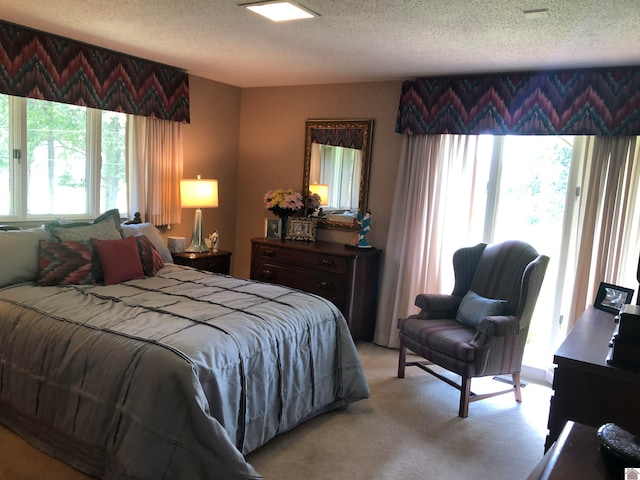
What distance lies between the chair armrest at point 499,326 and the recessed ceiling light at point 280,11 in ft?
7.04

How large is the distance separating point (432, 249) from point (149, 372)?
2770 mm

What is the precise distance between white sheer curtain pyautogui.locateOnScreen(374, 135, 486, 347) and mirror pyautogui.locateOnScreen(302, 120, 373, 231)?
15.4 inches

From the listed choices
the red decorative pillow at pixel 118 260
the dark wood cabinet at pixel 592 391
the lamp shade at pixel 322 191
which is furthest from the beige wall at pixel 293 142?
the dark wood cabinet at pixel 592 391

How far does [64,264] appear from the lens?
123 inches

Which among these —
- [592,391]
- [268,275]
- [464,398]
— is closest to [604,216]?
[464,398]

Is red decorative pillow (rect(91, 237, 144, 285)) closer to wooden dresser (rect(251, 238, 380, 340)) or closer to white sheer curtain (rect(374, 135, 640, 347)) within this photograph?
wooden dresser (rect(251, 238, 380, 340))

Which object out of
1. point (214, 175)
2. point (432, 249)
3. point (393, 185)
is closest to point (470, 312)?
point (432, 249)

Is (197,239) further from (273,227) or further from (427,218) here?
(427,218)

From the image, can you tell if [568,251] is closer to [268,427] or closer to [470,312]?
[470,312]

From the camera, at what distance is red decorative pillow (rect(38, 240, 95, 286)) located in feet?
10.1

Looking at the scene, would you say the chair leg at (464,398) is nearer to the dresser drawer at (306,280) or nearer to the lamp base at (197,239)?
the dresser drawer at (306,280)

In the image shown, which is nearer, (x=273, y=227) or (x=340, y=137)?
(x=340, y=137)

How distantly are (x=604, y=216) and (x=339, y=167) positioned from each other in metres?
2.29

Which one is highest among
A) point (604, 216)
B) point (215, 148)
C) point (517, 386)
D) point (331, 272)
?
point (215, 148)
